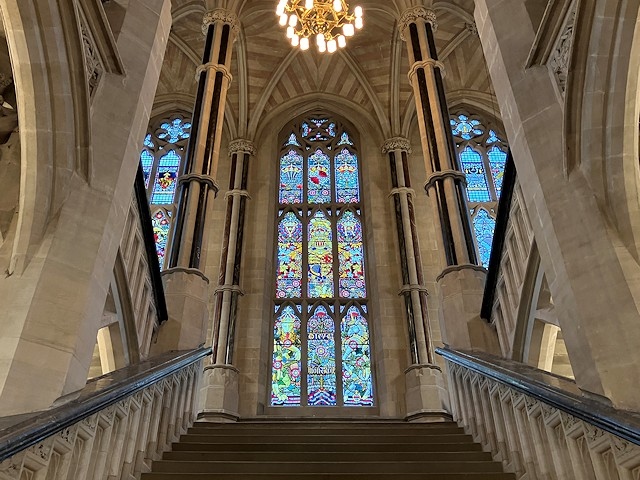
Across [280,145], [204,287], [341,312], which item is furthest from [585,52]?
[280,145]

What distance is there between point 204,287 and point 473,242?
369 centimetres

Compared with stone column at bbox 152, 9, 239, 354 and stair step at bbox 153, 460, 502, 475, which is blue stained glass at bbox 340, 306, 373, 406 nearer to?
stone column at bbox 152, 9, 239, 354

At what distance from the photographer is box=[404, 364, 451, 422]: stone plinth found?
10.7m

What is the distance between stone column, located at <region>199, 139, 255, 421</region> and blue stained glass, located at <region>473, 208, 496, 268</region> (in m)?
5.26

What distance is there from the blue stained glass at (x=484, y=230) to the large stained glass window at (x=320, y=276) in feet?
8.59

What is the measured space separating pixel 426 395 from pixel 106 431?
8.18 m

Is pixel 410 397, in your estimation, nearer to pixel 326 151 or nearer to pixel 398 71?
pixel 326 151

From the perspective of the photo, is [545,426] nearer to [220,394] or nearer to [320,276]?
[220,394]

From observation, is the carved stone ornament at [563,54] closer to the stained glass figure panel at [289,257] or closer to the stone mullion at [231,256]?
the stone mullion at [231,256]

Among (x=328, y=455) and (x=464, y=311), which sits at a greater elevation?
(x=464, y=311)

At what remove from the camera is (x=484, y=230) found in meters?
13.7

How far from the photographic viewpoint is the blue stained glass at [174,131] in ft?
51.1

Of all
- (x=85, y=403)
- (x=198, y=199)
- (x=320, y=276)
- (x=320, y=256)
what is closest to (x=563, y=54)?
(x=85, y=403)

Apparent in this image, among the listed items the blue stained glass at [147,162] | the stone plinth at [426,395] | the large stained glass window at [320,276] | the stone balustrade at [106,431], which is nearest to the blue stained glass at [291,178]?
the large stained glass window at [320,276]
